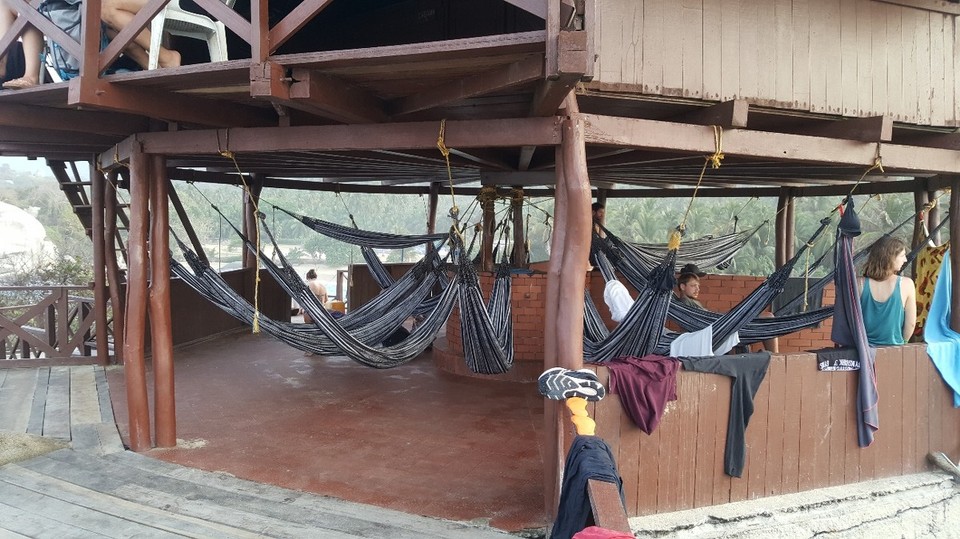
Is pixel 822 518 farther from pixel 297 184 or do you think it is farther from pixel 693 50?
pixel 297 184

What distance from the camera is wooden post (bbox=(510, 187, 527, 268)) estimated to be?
564cm

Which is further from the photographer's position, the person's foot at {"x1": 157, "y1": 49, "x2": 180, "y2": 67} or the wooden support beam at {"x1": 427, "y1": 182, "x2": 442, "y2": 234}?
the wooden support beam at {"x1": 427, "y1": 182, "x2": 442, "y2": 234}

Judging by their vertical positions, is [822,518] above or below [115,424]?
below

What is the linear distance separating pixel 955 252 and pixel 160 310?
428 centimetres

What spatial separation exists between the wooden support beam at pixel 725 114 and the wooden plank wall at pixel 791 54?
0.22ft

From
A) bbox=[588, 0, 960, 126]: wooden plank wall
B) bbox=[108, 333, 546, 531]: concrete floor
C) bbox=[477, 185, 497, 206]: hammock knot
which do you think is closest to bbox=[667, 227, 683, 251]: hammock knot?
bbox=[588, 0, 960, 126]: wooden plank wall

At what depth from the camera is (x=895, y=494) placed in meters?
3.06

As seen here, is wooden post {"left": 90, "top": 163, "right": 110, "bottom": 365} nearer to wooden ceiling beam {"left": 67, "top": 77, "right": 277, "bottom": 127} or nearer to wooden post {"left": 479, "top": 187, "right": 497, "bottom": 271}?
wooden ceiling beam {"left": 67, "top": 77, "right": 277, "bottom": 127}

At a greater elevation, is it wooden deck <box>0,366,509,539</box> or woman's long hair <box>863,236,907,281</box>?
woman's long hair <box>863,236,907,281</box>

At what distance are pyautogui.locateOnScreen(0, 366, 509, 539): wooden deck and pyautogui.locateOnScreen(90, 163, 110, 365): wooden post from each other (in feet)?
6.34

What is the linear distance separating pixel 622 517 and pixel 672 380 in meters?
1.33

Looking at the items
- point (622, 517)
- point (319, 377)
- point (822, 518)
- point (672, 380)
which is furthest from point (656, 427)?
point (319, 377)

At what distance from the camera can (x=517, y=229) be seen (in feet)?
18.5

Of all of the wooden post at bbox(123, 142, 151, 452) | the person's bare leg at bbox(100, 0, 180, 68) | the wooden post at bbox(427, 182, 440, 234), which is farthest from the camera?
the wooden post at bbox(427, 182, 440, 234)
